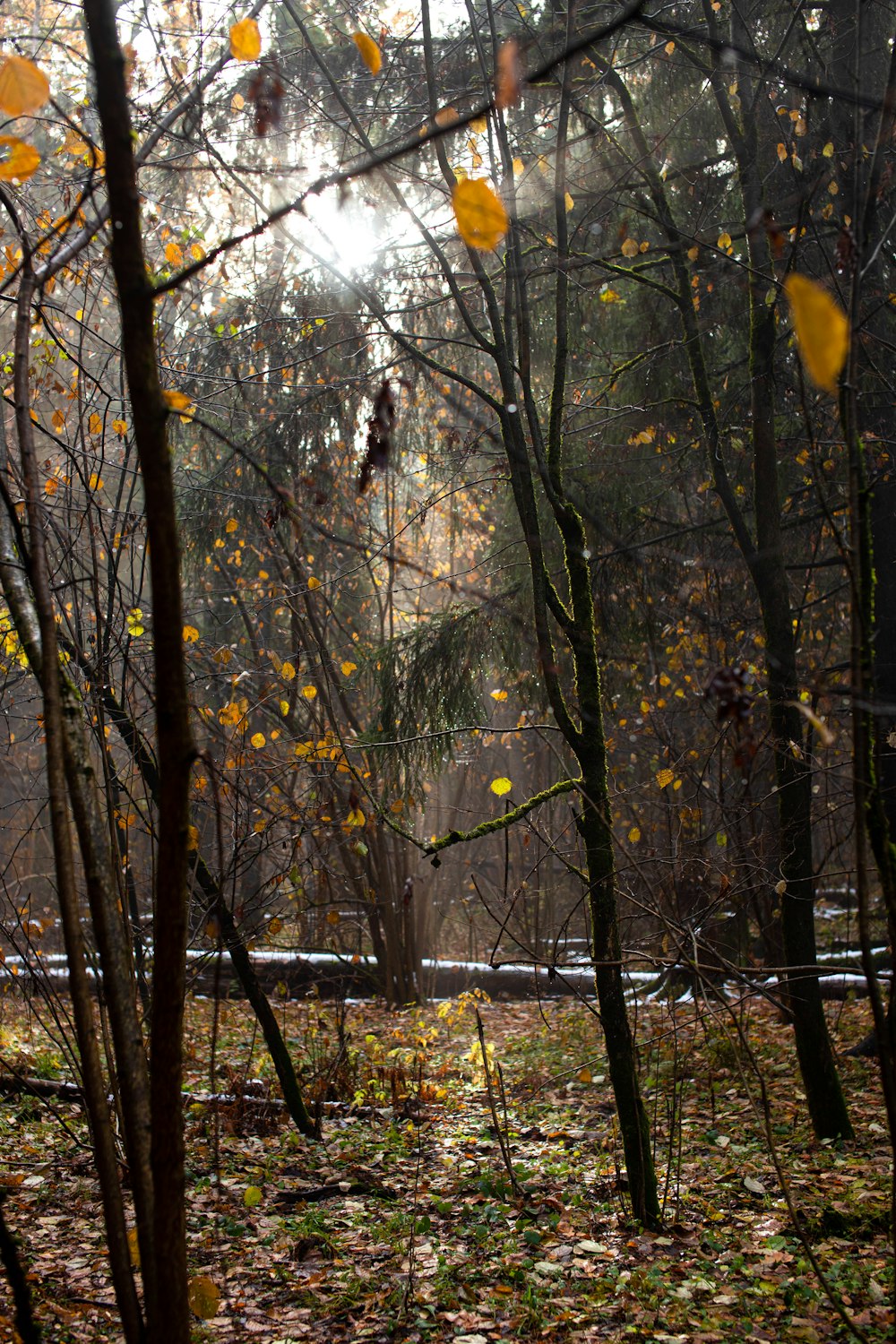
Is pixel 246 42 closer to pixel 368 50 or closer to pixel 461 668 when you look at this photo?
pixel 368 50

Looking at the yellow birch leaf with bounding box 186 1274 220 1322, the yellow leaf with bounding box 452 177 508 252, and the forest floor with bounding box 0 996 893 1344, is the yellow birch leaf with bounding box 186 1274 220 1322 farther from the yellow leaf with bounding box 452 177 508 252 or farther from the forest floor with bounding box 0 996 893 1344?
the yellow leaf with bounding box 452 177 508 252

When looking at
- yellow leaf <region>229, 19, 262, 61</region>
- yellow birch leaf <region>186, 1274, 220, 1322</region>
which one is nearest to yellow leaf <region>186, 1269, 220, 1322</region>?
yellow birch leaf <region>186, 1274, 220, 1322</region>

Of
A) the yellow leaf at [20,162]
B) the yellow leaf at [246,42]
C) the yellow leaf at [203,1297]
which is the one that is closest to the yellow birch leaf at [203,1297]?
the yellow leaf at [203,1297]

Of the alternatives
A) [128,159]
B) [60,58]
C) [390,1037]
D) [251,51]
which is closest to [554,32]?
[60,58]

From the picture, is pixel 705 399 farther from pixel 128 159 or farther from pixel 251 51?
pixel 128 159

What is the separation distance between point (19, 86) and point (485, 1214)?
3.47 m

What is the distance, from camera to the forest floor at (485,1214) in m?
2.58

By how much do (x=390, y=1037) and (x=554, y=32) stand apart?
5.97 metres

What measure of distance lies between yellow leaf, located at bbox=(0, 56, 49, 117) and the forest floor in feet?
6.87

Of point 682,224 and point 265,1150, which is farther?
point 682,224

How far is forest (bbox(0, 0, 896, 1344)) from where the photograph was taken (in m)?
1.61

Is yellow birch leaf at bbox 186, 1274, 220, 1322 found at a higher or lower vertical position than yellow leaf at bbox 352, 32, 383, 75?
lower

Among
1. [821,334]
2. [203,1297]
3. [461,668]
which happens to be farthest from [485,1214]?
[821,334]

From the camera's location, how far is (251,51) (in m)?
1.75
